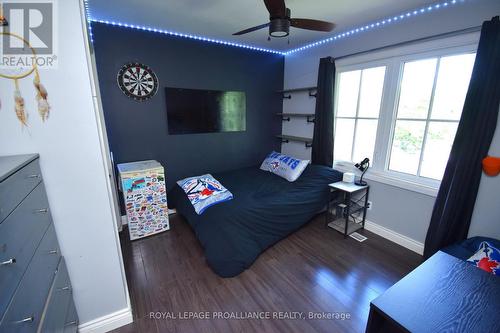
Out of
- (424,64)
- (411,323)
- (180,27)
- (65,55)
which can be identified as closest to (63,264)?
(65,55)

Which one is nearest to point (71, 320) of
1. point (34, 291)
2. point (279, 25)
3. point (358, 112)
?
point (34, 291)

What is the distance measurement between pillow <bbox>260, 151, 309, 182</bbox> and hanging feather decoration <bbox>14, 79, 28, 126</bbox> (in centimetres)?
263

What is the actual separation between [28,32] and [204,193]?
1.83m

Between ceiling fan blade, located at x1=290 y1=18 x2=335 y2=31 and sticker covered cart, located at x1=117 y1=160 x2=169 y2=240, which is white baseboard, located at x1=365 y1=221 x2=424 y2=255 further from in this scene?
sticker covered cart, located at x1=117 y1=160 x2=169 y2=240

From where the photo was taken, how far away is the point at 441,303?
3.22 feet

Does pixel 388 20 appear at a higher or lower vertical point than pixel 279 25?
higher

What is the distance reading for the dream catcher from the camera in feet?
3.44

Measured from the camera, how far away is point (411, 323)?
892 millimetres

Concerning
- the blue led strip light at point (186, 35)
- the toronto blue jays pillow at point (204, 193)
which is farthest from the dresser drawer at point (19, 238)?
the blue led strip light at point (186, 35)

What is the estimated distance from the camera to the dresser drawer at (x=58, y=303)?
0.99 metres

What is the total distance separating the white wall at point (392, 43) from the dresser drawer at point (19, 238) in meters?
3.04

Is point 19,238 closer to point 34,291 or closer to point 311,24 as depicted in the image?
point 34,291

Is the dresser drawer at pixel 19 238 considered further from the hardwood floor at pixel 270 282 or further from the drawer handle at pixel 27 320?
the hardwood floor at pixel 270 282

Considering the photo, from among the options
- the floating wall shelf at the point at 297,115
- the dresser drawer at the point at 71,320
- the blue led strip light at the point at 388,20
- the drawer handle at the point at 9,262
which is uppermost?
the blue led strip light at the point at 388,20
